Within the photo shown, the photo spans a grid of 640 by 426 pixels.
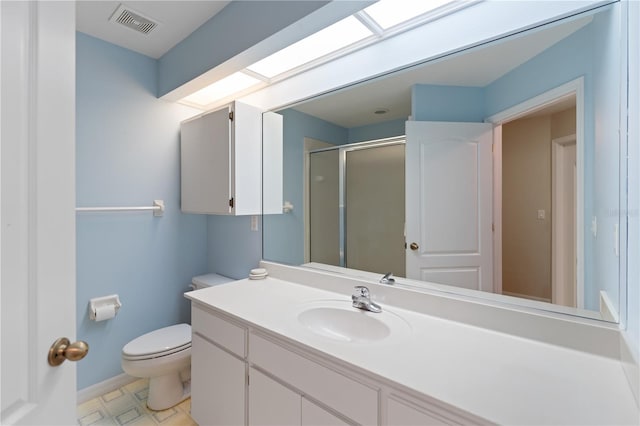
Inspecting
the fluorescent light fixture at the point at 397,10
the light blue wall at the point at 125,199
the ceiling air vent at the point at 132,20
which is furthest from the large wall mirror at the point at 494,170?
the light blue wall at the point at 125,199

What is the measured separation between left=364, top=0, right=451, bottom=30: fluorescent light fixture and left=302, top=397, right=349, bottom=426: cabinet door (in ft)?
5.53

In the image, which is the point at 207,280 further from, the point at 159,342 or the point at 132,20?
the point at 132,20

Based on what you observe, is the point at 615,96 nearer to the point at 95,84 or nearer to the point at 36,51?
the point at 36,51

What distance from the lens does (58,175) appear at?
658 mm

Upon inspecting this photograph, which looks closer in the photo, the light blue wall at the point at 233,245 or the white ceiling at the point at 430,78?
the white ceiling at the point at 430,78

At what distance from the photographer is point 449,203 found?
4.54 feet

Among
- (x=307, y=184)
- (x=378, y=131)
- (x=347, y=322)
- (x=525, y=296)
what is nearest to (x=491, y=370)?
(x=525, y=296)

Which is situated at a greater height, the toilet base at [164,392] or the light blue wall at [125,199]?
the light blue wall at [125,199]

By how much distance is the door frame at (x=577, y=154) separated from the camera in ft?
3.47

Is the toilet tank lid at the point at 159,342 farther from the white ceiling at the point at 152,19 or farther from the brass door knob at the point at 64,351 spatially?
the white ceiling at the point at 152,19

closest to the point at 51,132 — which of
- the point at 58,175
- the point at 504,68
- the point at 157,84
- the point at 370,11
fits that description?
the point at 58,175

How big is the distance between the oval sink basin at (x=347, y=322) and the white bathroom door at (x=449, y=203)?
12.6 inches

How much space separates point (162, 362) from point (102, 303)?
65cm

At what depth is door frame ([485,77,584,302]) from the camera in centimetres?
106
